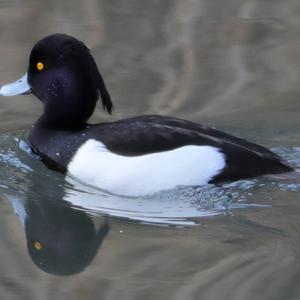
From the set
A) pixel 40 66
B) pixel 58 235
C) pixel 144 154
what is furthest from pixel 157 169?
pixel 40 66

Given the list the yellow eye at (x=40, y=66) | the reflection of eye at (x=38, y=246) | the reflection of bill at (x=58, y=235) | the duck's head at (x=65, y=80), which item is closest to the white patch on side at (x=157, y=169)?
the reflection of bill at (x=58, y=235)

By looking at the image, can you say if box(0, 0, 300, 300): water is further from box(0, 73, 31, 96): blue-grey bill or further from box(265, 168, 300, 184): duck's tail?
box(0, 73, 31, 96): blue-grey bill

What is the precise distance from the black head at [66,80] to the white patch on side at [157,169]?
20.2 inches

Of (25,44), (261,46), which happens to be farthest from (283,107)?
(25,44)

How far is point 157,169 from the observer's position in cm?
583

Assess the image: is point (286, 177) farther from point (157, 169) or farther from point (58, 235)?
point (58, 235)

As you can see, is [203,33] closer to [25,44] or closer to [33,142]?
[25,44]

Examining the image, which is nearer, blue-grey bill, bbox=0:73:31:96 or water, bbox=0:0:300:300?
water, bbox=0:0:300:300

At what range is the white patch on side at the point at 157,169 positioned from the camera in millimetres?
5809

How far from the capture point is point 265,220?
216 inches

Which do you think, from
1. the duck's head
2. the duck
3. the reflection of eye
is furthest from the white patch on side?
the reflection of eye

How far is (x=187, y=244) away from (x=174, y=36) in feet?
13.8

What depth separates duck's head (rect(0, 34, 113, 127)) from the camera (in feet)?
20.3

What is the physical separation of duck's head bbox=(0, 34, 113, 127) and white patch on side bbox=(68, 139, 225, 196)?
1.67 ft
